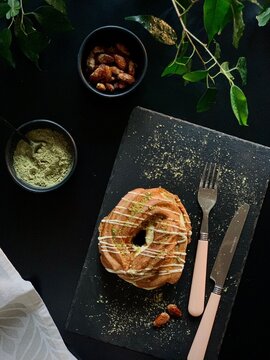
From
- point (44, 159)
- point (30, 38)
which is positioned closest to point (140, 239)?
point (44, 159)

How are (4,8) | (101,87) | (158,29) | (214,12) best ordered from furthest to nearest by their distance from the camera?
(101,87) → (158,29) → (4,8) → (214,12)

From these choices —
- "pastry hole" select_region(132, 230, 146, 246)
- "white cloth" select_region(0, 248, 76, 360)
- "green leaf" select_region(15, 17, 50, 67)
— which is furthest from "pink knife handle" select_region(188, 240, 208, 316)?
"green leaf" select_region(15, 17, 50, 67)

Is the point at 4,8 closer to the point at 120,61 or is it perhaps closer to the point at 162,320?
the point at 120,61

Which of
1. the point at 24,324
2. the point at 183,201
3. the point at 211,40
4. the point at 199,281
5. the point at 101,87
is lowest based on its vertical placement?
the point at 24,324

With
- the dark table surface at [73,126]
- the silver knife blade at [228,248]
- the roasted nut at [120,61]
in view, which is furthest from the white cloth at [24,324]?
the roasted nut at [120,61]

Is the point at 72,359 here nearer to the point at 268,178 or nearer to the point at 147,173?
the point at 147,173

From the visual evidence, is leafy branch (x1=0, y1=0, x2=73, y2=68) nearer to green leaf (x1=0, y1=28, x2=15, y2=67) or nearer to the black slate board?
green leaf (x1=0, y1=28, x2=15, y2=67)

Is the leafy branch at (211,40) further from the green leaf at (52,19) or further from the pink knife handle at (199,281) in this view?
the pink knife handle at (199,281)

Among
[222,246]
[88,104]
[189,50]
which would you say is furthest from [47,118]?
[222,246]
